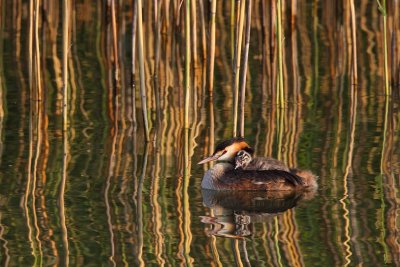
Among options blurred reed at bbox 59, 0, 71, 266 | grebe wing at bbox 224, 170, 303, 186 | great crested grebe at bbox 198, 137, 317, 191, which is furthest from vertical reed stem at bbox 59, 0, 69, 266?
grebe wing at bbox 224, 170, 303, 186

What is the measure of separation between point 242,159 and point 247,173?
223 mm

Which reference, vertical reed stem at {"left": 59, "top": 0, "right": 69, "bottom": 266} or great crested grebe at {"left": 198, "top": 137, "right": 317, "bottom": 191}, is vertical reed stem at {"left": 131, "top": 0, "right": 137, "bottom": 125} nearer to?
vertical reed stem at {"left": 59, "top": 0, "right": 69, "bottom": 266}

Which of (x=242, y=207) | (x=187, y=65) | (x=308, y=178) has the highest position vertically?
(x=187, y=65)

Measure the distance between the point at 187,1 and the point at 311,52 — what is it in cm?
506

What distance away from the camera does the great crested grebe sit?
8898mm

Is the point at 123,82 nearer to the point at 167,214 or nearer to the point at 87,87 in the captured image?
the point at 87,87

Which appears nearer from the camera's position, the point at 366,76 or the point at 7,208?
the point at 7,208

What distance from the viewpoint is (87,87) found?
516 inches

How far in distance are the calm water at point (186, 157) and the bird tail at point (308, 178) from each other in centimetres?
9

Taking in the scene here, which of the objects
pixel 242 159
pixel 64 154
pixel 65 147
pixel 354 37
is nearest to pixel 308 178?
pixel 242 159

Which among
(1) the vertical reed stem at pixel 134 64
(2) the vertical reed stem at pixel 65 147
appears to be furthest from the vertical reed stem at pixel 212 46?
(2) the vertical reed stem at pixel 65 147

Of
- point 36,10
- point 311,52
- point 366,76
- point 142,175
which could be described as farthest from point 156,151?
point 311,52

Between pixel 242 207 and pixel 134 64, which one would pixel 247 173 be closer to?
pixel 242 207

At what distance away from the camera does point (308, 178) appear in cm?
887
